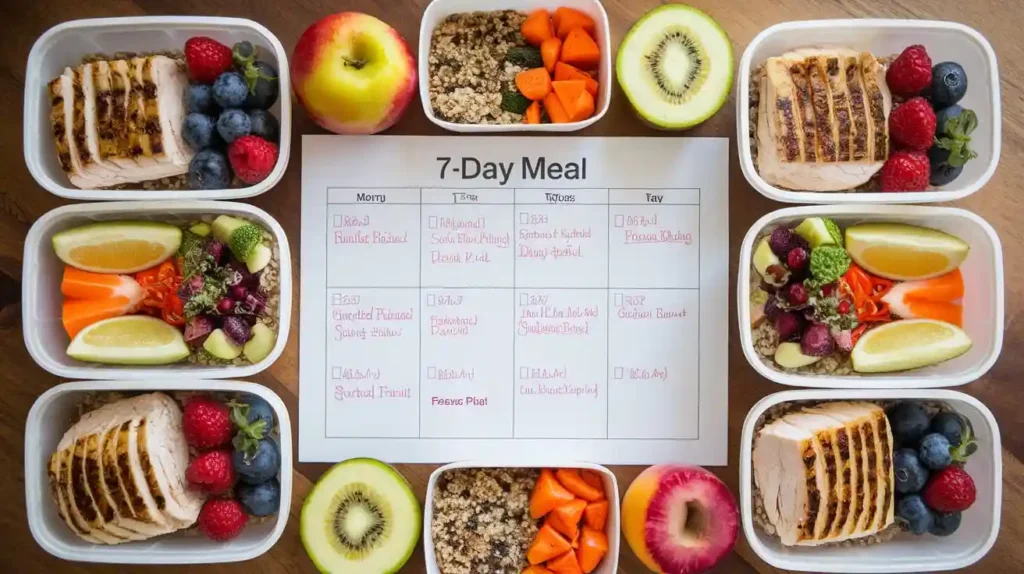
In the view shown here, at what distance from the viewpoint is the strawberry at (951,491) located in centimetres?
122

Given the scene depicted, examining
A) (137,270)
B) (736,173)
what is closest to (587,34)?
(736,173)

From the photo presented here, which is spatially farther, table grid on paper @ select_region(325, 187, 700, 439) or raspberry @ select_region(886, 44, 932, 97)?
table grid on paper @ select_region(325, 187, 700, 439)

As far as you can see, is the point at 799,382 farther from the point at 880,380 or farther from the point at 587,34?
the point at 587,34

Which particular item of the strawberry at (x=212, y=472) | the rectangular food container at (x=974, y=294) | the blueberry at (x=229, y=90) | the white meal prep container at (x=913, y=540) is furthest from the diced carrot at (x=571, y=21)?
the strawberry at (x=212, y=472)

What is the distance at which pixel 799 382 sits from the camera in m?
1.24

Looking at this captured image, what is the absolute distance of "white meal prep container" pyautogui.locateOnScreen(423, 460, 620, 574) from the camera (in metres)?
1.24

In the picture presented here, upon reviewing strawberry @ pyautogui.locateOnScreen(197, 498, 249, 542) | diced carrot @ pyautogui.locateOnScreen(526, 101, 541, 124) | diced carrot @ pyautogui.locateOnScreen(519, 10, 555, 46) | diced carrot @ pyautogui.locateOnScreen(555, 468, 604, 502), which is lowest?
strawberry @ pyautogui.locateOnScreen(197, 498, 249, 542)

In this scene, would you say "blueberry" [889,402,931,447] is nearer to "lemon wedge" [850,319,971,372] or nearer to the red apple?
"lemon wedge" [850,319,971,372]

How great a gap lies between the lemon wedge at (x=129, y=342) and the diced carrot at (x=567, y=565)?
2.37 feet

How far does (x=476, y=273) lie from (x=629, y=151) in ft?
1.15

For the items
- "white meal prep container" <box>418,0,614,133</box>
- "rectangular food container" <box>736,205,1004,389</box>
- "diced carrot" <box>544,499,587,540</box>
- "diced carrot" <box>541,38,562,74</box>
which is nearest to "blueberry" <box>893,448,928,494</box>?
"rectangular food container" <box>736,205,1004,389</box>

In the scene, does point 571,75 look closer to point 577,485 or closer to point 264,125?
point 264,125

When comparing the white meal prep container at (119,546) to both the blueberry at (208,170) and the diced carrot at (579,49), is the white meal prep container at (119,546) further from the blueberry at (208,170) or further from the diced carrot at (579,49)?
the diced carrot at (579,49)

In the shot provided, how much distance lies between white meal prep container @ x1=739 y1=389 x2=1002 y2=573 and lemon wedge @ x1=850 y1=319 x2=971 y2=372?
5 centimetres
